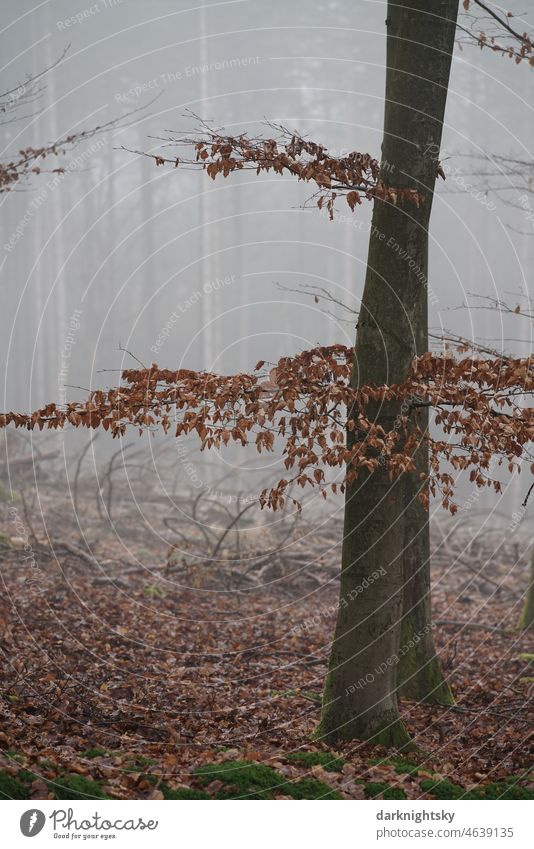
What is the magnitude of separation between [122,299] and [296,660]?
107ft

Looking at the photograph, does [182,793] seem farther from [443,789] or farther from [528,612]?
[528,612]

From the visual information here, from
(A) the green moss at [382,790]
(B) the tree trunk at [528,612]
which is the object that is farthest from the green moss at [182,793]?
(B) the tree trunk at [528,612]

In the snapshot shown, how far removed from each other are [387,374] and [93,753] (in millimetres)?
3875

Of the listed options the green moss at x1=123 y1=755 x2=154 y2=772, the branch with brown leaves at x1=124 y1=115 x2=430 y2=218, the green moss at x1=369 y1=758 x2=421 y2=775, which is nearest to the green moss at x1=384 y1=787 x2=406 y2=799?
the green moss at x1=369 y1=758 x2=421 y2=775

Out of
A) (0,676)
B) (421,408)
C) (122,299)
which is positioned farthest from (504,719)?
(122,299)

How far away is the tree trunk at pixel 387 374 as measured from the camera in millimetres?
6738

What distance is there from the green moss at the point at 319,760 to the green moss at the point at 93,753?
147 centimetres

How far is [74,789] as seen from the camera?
5.57m

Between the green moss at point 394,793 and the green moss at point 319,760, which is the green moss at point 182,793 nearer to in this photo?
the green moss at point 319,760

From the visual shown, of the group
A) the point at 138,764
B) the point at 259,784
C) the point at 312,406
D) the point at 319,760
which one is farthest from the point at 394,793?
the point at 312,406

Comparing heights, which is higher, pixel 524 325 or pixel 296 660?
pixel 524 325

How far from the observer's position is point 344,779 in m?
6.03
